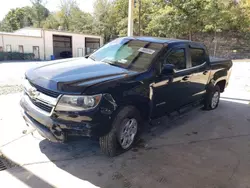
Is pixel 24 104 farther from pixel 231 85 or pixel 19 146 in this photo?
pixel 231 85

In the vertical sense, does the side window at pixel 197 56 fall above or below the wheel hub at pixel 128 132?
above

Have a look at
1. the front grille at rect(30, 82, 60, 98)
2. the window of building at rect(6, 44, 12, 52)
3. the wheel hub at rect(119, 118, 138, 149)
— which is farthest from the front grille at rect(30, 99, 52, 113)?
the window of building at rect(6, 44, 12, 52)

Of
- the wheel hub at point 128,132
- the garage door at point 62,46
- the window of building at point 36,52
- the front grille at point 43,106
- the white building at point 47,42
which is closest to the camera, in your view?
the front grille at point 43,106

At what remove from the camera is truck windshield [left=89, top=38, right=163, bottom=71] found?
11.6ft

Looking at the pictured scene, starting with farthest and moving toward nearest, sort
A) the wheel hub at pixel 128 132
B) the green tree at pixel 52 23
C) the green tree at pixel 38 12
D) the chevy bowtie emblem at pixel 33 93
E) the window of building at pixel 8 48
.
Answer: the green tree at pixel 38 12 → the green tree at pixel 52 23 → the window of building at pixel 8 48 → the wheel hub at pixel 128 132 → the chevy bowtie emblem at pixel 33 93

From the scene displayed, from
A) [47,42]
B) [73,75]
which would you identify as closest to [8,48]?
[47,42]

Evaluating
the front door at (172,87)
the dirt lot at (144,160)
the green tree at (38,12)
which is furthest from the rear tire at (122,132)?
the green tree at (38,12)

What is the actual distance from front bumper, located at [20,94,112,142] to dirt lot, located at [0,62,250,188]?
0.78 ft

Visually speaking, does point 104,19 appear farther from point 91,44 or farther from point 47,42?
point 47,42

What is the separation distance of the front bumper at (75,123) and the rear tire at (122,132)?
18 centimetres

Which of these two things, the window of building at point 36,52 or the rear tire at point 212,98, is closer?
the rear tire at point 212,98

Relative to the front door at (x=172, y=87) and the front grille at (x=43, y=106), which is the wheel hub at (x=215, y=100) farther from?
the front grille at (x=43, y=106)

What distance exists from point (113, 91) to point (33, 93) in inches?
44.9

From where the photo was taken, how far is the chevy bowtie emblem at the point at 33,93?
9.72 feet
